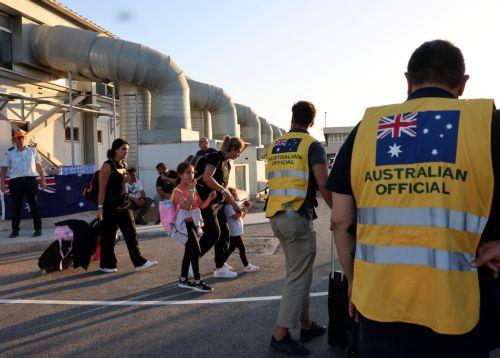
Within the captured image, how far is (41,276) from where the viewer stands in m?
5.99

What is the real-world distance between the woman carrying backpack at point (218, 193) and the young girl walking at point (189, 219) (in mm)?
113

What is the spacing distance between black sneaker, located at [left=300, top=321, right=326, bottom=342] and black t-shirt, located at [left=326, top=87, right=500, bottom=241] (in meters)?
2.23

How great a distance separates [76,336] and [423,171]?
339 centimetres

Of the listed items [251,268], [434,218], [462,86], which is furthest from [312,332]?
[462,86]

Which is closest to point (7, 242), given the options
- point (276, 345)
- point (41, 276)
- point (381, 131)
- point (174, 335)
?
point (41, 276)

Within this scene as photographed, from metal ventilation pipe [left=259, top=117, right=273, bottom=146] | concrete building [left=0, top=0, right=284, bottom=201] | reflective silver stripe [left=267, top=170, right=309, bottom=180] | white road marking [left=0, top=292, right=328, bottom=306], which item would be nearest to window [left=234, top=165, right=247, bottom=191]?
concrete building [left=0, top=0, right=284, bottom=201]

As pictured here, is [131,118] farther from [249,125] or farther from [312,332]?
[249,125]

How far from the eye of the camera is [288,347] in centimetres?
333

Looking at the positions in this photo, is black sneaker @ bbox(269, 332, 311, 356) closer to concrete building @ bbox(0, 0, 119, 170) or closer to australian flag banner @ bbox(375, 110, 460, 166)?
australian flag banner @ bbox(375, 110, 460, 166)

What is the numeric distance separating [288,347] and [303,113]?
5.97 feet

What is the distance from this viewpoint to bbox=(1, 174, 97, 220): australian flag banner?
9.72 m

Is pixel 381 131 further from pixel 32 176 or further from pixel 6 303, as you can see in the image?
pixel 32 176

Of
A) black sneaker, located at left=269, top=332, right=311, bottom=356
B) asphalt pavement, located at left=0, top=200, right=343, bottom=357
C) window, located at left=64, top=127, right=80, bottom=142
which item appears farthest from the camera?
window, located at left=64, top=127, right=80, bottom=142

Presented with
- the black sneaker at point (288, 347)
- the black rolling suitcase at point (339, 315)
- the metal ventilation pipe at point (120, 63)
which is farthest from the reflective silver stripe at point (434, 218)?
the metal ventilation pipe at point (120, 63)
